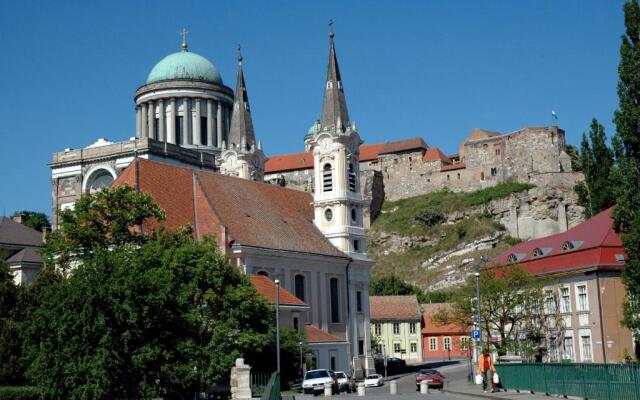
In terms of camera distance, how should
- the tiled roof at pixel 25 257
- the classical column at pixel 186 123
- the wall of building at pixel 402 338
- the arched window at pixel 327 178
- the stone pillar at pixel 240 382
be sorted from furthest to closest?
1. the classical column at pixel 186 123
2. the wall of building at pixel 402 338
3. the arched window at pixel 327 178
4. the tiled roof at pixel 25 257
5. the stone pillar at pixel 240 382

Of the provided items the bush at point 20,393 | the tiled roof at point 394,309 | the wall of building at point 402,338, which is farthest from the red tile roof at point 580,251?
the wall of building at point 402,338

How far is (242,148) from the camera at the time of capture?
6950 centimetres

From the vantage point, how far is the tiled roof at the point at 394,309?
90931mm

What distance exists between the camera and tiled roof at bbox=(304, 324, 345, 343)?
176 feet

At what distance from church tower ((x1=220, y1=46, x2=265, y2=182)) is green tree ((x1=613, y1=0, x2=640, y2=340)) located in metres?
36.5

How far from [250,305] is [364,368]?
22905 millimetres

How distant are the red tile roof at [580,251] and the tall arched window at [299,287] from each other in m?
12.5

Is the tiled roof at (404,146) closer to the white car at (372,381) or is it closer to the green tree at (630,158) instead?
the white car at (372,381)

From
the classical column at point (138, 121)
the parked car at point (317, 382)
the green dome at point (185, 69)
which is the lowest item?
the parked car at point (317, 382)

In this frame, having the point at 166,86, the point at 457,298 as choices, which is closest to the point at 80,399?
the point at 457,298

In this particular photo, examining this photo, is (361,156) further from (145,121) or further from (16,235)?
(16,235)

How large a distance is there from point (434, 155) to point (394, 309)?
165 ft

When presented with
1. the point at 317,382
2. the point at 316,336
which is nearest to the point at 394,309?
the point at 316,336

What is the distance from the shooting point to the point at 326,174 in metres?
64.6
